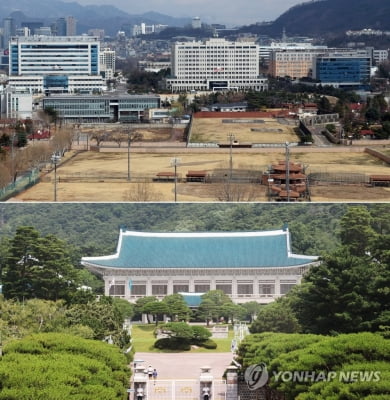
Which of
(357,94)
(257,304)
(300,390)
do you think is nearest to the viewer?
(300,390)

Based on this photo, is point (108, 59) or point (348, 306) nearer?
point (348, 306)

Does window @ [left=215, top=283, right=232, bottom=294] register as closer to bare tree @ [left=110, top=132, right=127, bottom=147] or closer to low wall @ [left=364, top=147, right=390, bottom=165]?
low wall @ [left=364, top=147, right=390, bottom=165]

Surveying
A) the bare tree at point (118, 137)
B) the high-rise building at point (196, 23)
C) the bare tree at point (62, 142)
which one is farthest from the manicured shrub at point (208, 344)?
the high-rise building at point (196, 23)

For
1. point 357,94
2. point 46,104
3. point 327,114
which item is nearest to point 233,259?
point 327,114

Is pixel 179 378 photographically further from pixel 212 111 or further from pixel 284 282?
pixel 212 111

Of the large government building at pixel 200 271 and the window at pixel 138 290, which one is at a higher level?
the large government building at pixel 200 271

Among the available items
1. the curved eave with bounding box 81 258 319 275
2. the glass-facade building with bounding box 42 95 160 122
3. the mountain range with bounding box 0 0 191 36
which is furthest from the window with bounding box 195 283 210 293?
the mountain range with bounding box 0 0 191 36

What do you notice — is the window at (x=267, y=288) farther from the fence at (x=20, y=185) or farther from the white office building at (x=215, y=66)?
the white office building at (x=215, y=66)

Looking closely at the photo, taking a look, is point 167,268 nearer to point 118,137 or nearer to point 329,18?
point 118,137
